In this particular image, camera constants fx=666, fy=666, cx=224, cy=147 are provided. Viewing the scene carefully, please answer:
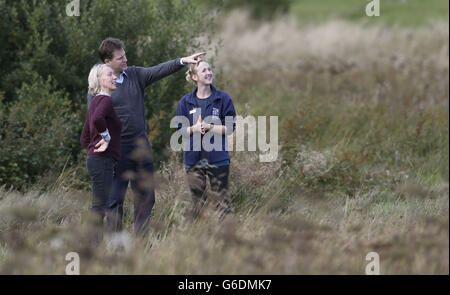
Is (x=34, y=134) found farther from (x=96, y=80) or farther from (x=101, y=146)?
(x=101, y=146)

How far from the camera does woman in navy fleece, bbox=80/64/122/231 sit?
5.34m

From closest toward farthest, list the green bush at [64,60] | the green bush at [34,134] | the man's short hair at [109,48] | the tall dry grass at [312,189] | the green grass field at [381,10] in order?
the tall dry grass at [312,189]
the man's short hair at [109,48]
the green bush at [34,134]
the green bush at [64,60]
the green grass field at [381,10]

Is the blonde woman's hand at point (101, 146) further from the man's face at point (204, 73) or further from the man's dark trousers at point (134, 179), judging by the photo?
the man's face at point (204, 73)

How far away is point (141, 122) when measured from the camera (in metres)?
5.81

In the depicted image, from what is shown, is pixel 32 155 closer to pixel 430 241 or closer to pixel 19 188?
pixel 19 188

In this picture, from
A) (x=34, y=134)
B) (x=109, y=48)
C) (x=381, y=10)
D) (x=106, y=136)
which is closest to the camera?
(x=106, y=136)

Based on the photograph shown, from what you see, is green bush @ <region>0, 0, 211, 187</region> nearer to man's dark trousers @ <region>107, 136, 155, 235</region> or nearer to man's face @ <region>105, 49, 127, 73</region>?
man's dark trousers @ <region>107, 136, 155, 235</region>

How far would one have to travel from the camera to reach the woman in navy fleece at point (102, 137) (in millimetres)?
5336

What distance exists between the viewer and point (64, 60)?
28.7ft

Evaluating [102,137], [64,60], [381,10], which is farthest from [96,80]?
[381,10]

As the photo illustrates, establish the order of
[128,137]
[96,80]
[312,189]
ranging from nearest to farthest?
1. [96,80]
2. [128,137]
3. [312,189]

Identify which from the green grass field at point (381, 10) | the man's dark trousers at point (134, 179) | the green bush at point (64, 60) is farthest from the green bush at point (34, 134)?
the green grass field at point (381, 10)

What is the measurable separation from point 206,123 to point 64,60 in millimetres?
3652

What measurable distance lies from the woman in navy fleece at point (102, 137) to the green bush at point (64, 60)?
2349 mm
